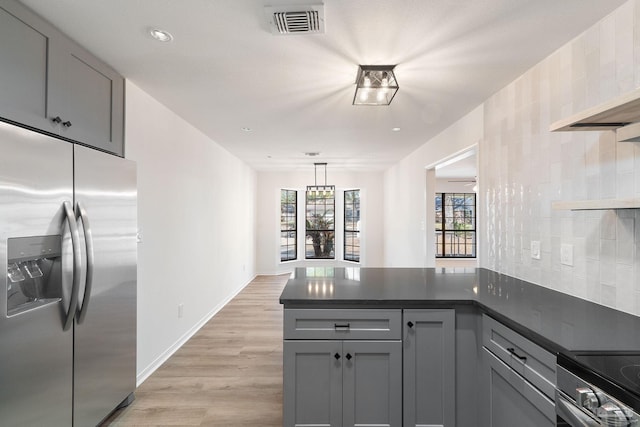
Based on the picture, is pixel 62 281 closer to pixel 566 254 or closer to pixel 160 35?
pixel 160 35

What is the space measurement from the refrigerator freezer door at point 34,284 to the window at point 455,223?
938cm

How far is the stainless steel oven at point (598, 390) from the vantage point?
3.04 feet

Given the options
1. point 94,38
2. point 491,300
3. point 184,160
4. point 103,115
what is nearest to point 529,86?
point 491,300

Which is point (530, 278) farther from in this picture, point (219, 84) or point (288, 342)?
point (219, 84)

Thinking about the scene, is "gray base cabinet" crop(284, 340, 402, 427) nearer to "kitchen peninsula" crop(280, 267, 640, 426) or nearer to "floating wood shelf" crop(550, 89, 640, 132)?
"kitchen peninsula" crop(280, 267, 640, 426)

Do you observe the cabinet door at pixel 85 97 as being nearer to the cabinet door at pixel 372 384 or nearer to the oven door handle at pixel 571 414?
the cabinet door at pixel 372 384

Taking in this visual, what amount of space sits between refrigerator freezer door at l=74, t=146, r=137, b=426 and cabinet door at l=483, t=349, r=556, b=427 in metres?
2.38

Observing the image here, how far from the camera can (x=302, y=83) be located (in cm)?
243

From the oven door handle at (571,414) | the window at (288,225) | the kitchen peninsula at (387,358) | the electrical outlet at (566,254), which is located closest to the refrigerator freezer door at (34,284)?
the kitchen peninsula at (387,358)

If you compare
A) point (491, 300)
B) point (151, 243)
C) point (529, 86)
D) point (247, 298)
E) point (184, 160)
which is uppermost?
point (529, 86)

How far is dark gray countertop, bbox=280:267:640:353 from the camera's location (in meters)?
1.30

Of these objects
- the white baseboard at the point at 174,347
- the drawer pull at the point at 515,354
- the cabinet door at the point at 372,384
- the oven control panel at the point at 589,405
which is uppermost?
the oven control panel at the point at 589,405

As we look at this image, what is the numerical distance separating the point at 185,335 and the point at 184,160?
6.48 feet

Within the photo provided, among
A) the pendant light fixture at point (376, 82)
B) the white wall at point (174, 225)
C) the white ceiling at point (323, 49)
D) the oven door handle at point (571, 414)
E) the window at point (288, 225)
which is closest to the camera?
the oven door handle at point (571, 414)
